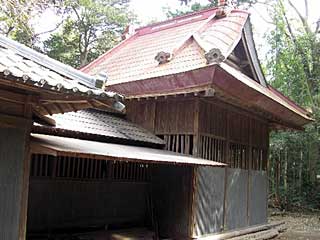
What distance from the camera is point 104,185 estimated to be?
8742mm

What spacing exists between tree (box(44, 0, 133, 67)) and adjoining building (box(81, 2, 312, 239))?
11.0 metres

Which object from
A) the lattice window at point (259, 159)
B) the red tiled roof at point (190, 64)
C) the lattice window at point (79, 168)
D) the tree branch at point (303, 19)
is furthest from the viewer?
the tree branch at point (303, 19)

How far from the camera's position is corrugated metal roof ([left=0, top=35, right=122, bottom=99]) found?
355 centimetres

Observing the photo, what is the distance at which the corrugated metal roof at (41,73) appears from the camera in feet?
11.6

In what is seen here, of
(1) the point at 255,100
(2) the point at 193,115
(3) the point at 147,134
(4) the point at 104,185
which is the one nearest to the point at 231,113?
(1) the point at 255,100

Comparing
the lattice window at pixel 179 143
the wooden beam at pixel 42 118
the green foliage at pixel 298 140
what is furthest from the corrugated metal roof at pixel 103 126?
the green foliage at pixel 298 140

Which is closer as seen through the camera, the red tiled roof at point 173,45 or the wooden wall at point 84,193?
the wooden wall at point 84,193

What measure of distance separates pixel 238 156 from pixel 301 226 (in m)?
5.21

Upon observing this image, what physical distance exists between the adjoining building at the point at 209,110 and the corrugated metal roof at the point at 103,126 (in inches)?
Result: 18.6

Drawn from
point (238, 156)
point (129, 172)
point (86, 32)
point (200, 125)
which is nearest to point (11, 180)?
point (129, 172)

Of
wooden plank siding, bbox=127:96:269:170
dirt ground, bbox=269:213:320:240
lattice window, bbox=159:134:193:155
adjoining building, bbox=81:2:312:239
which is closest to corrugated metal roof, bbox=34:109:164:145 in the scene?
lattice window, bbox=159:134:193:155

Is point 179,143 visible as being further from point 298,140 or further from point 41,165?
point 298,140

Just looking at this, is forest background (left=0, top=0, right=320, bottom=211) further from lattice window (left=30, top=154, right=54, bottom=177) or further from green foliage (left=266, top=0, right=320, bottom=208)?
lattice window (left=30, top=154, right=54, bottom=177)

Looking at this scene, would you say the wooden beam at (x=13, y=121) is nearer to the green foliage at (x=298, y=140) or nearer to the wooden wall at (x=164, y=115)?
the wooden wall at (x=164, y=115)
